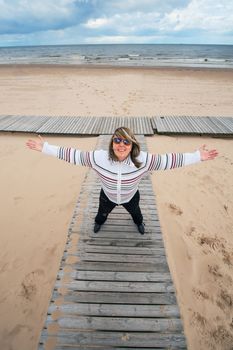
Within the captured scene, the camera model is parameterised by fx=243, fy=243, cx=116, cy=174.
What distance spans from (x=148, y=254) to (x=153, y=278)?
45 centimetres

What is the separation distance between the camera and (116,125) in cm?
1001

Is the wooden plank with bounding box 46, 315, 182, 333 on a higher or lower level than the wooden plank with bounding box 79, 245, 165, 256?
lower

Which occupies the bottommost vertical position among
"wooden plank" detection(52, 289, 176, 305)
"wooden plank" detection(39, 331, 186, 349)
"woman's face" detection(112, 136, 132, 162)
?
"wooden plank" detection(39, 331, 186, 349)

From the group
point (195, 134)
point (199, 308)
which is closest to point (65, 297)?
point (199, 308)

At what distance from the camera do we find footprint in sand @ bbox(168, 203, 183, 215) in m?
5.64

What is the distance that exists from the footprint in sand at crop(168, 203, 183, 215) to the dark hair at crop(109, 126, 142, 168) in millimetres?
2966

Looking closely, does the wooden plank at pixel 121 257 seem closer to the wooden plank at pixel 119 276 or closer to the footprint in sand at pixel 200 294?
the wooden plank at pixel 119 276

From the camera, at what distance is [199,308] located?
3.69 m

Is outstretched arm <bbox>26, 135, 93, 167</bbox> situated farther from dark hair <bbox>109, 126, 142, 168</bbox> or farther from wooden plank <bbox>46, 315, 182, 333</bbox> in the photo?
wooden plank <bbox>46, 315, 182, 333</bbox>

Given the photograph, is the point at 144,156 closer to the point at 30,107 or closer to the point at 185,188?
the point at 185,188

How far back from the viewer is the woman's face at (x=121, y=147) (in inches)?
114

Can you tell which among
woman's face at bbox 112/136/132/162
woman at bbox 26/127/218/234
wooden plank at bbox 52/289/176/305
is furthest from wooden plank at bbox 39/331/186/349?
woman's face at bbox 112/136/132/162

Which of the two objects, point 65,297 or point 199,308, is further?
point 199,308

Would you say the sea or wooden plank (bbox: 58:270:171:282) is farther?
the sea
